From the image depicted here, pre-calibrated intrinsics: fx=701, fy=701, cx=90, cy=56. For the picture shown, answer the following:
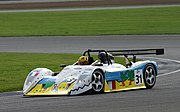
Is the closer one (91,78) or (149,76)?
(91,78)

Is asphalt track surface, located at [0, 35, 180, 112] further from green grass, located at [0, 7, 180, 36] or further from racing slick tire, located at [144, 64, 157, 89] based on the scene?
green grass, located at [0, 7, 180, 36]

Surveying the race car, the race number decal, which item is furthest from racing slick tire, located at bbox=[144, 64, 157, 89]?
the race number decal

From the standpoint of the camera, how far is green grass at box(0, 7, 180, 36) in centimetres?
4119

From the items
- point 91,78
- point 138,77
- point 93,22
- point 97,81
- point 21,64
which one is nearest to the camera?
point 91,78

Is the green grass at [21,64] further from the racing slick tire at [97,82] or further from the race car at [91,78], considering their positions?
the racing slick tire at [97,82]

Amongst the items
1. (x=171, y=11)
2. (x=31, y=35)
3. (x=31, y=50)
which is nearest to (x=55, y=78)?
(x=31, y=50)

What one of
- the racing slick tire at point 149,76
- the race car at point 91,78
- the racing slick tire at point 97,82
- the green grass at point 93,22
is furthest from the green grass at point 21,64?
the green grass at point 93,22

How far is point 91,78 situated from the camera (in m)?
15.6

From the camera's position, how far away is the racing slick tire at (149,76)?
1714 centimetres

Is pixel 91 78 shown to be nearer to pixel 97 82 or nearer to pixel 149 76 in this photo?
pixel 97 82

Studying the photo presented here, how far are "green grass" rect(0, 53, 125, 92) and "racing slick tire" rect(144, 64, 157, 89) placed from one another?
3178 mm

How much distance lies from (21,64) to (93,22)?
2465 cm

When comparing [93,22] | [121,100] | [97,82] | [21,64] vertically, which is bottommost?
[121,100]

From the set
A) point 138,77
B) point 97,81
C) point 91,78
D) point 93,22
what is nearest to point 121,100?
point 91,78
